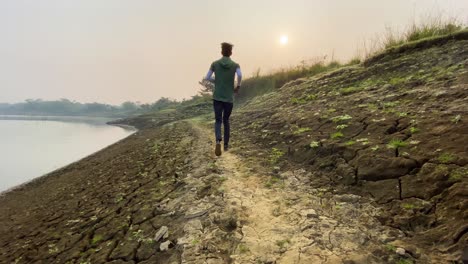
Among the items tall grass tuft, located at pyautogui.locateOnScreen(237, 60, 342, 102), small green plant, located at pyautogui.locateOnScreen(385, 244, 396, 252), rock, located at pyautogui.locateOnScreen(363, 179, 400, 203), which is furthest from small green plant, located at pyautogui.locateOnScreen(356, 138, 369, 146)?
tall grass tuft, located at pyautogui.locateOnScreen(237, 60, 342, 102)

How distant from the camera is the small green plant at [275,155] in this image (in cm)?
818

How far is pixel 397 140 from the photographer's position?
6.30 metres

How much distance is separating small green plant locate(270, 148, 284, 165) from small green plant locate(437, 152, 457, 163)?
143 inches

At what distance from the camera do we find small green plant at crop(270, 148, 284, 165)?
26.8 ft

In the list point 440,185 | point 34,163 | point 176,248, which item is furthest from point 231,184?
point 34,163

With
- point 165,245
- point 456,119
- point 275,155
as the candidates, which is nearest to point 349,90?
point 275,155

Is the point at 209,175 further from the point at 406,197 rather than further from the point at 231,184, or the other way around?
the point at 406,197

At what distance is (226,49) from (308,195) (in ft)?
14.4

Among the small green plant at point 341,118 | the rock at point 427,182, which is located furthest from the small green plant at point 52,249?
the small green plant at point 341,118

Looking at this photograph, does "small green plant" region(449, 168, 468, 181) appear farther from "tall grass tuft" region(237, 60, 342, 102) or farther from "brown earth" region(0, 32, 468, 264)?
"tall grass tuft" region(237, 60, 342, 102)

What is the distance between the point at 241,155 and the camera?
911 cm

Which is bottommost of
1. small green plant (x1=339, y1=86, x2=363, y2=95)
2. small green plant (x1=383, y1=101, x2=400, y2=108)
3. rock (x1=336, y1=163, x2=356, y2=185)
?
rock (x1=336, y1=163, x2=356, y2=185)

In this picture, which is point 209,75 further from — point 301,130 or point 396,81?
point 396,81

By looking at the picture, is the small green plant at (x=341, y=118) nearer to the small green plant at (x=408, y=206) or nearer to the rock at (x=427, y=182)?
the rock at (x=427, y=182)
